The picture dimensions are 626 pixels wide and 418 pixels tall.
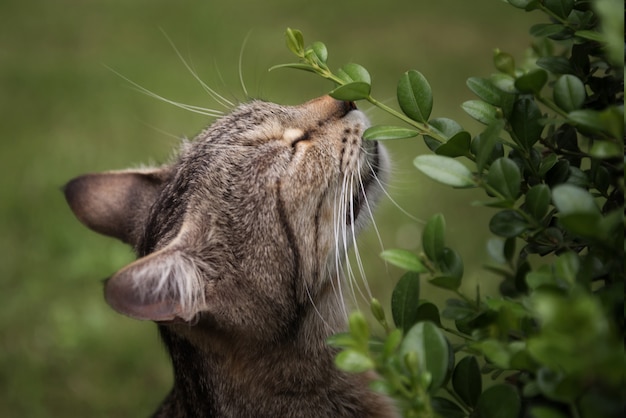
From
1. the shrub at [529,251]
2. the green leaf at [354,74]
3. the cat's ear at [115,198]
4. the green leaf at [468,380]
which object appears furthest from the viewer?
the cat's ear at [115,198]

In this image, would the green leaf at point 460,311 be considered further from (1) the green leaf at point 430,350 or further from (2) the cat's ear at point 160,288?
(2) the cat's ear at point 160,288

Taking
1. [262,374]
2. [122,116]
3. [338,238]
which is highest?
[338,238]

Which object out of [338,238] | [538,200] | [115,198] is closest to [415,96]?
[538,200]

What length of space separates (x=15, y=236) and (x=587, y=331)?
4633 mm

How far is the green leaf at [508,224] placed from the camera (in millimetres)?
1293

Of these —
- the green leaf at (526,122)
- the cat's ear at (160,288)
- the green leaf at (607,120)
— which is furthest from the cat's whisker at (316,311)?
the green leaf at (607,120)

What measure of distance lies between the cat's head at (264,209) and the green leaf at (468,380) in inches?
32.6

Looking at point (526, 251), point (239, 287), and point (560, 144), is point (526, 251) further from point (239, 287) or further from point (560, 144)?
point (239, 287)

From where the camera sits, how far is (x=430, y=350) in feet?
3.86

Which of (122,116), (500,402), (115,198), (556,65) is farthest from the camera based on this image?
(122,116)

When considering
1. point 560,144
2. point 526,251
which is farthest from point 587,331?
point 560,144

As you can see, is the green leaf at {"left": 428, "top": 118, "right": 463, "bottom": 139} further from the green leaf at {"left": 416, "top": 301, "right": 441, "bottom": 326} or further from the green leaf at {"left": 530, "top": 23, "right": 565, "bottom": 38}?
the green leaf at {"left": 416, "top": 301, "right": 441, "bottom": 326}

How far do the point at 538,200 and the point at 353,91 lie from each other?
47 centimetres

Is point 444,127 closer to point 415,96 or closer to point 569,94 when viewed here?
point 415,96
